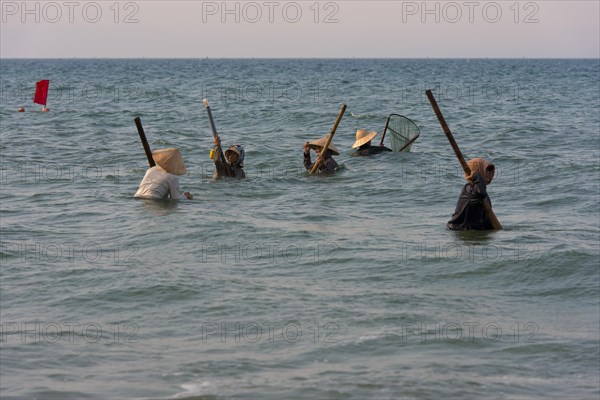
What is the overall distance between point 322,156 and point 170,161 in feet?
13.7

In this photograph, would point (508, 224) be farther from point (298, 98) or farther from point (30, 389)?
point (298, 98)

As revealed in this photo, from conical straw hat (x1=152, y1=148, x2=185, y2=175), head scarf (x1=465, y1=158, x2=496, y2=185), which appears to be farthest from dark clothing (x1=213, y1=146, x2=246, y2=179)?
head scarf (x1=465, y1=158, x2=496, y2=185)

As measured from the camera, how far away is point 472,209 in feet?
38.3

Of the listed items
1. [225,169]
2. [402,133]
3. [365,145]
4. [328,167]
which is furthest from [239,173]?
[402,133]

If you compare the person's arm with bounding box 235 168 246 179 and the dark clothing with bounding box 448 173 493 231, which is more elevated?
the person's arm with bounding box 235 168 246 179

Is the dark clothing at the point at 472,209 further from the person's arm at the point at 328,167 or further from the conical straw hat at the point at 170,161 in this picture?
the person's arm at the point at 328,167

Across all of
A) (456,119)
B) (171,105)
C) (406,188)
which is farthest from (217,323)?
(171,105)

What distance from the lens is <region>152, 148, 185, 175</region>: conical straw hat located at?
13.3m

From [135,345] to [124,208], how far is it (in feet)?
20.9

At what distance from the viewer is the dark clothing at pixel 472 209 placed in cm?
1122

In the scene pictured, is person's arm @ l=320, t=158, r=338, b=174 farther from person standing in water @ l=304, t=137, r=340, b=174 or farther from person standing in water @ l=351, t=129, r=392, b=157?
person standing in water @ l=351, t=129, r=392, b=157

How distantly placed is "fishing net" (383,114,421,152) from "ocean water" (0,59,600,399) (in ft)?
1.76

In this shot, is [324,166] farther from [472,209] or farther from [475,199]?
[475,199]

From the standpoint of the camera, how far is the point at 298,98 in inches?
1585
